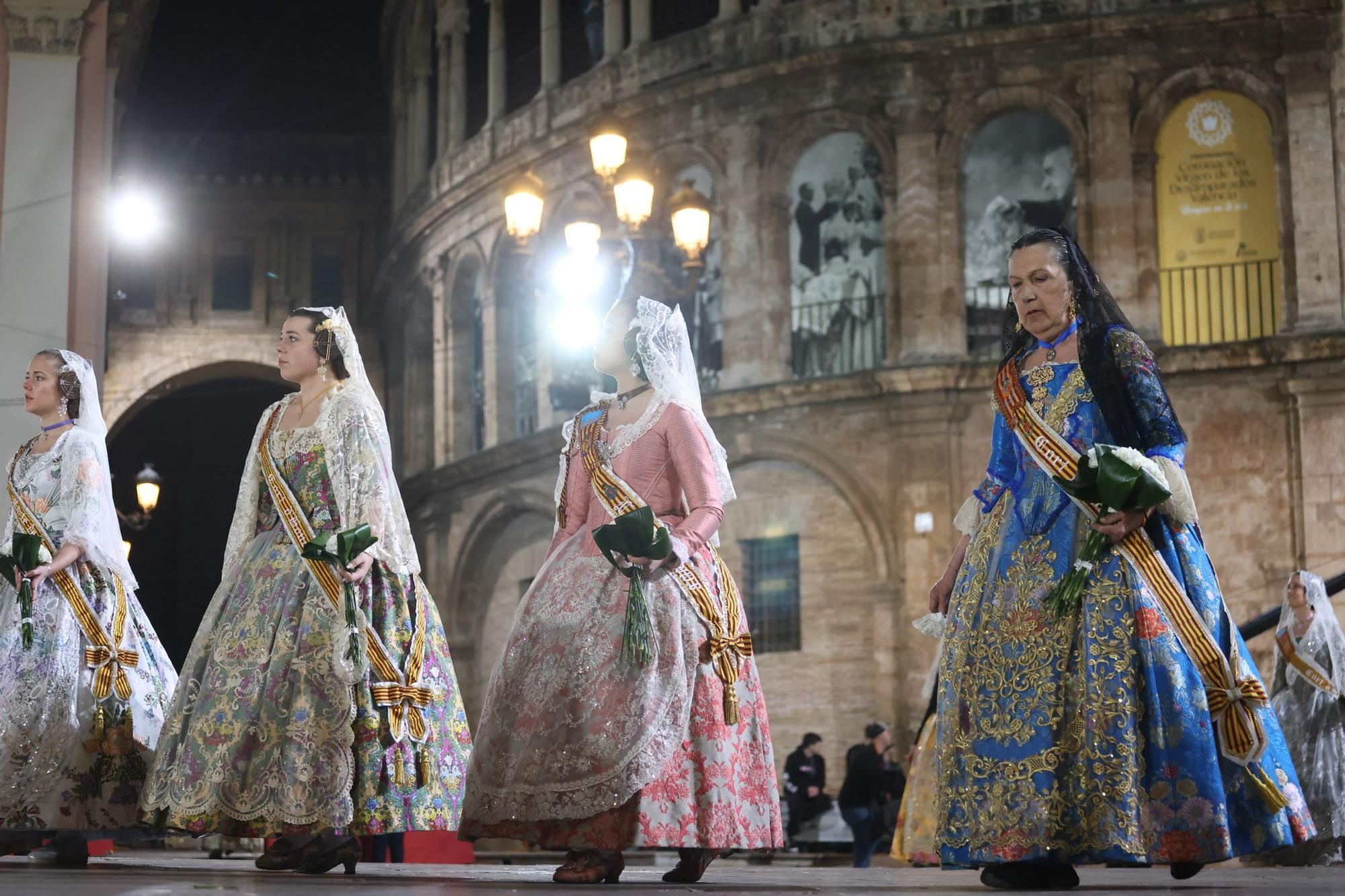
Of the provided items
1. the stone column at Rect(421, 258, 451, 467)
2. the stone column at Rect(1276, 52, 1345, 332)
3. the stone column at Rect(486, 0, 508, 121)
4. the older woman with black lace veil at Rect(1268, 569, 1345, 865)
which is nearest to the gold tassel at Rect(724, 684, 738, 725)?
the older woman with black lace veil at Rect(1268, 569, 1345, 865)

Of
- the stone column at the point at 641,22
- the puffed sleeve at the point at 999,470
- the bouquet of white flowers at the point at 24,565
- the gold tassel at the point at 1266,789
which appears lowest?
the gold tassel at the point at 1266,789

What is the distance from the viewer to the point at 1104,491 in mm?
5371

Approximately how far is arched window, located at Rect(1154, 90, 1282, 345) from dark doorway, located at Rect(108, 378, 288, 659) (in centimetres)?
2132

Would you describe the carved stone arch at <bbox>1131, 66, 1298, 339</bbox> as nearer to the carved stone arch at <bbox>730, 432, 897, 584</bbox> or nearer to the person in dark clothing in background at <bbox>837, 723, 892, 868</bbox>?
the carved stone arch at <bbox>730, 432, 897, 584</bbox>

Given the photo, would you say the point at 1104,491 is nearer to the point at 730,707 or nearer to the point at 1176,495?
the point at 1176,495

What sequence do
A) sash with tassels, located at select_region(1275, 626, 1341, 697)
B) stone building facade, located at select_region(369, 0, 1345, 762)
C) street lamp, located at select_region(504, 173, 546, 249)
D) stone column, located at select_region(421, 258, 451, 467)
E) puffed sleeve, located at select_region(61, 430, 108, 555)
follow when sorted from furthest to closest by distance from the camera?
stone column, located at select_region(421, 258, 451, 467) → stone building facade, located at select_region(369, 0, 1345, 762) → street lamp, located at select_region(504, 173, 546, 249) → sash with tassels, located at select_region(1275, 626, 1341, 697) → puffed sleeve, located at select_region(61, 430, 108, 555)

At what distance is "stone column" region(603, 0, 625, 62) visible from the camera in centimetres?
2609

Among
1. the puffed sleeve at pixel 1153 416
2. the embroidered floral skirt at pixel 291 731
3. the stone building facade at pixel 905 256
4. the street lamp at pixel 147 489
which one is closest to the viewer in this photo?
the puffed sleeve at pixel 1153 416

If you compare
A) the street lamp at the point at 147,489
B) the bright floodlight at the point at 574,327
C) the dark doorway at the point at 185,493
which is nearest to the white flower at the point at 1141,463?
the bright floodlight at the point at 574,327

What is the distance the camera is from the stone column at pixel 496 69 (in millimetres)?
28453

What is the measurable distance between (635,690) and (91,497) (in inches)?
112

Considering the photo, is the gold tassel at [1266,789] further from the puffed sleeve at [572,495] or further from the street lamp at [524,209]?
the street lamp at [524,209]

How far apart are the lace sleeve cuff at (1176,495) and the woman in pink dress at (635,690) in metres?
1.41

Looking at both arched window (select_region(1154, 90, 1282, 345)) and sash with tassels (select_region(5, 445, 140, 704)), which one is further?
arched window (select_region(1154, 90, 1282, 345))
